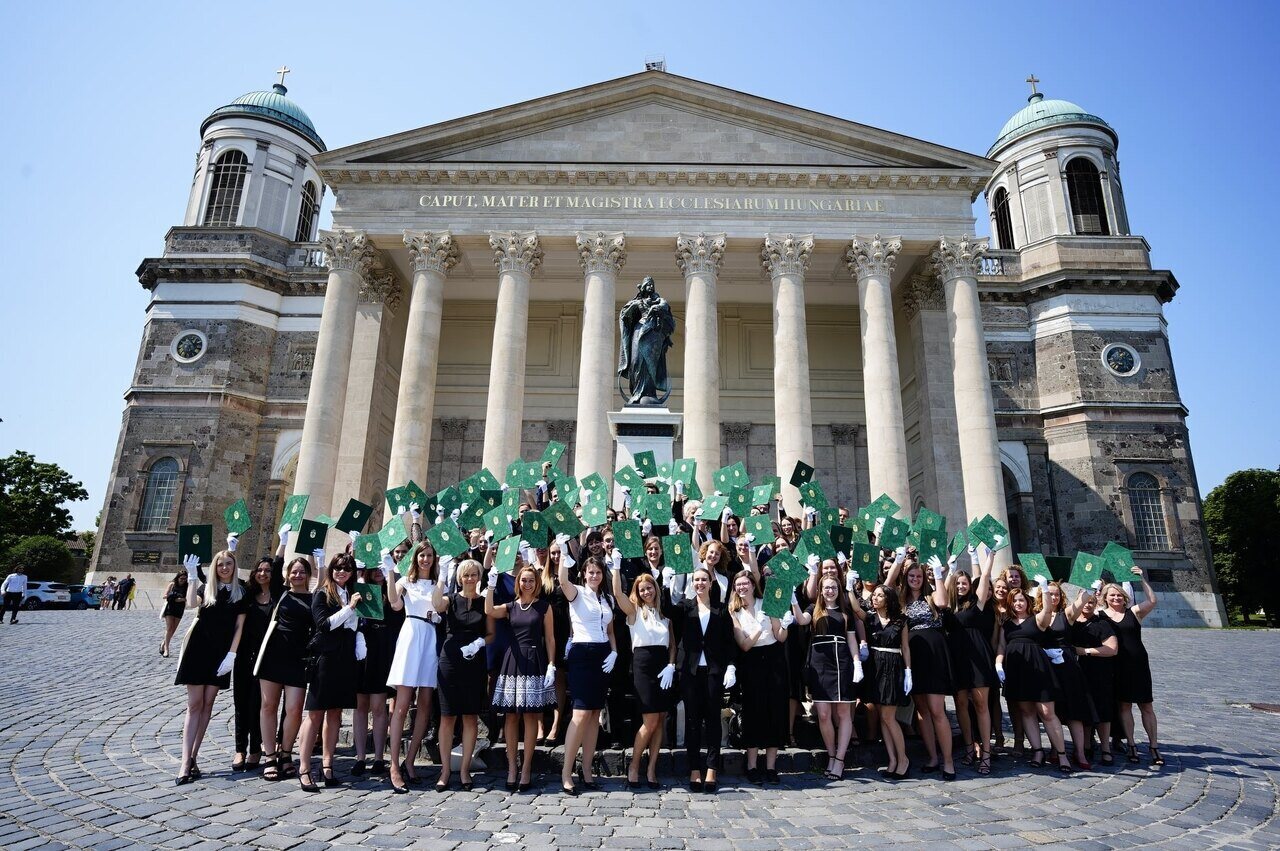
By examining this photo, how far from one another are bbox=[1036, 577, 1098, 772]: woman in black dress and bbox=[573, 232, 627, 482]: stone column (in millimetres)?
15291

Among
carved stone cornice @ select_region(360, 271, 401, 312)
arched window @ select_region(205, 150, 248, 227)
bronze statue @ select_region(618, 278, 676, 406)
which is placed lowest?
bronze statue @ select_region(618, 278, 676, 406)

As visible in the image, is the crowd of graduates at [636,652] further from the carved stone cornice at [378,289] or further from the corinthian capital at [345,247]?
the carved stone cornice at [378,289]

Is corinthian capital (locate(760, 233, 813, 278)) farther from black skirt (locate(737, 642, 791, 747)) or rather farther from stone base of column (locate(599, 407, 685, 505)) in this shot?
black skirt (locate(737, 642, 791, 747))

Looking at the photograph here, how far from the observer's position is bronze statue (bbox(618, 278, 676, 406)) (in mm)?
14469

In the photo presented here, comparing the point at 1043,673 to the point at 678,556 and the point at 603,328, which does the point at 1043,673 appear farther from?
the point at 603,328

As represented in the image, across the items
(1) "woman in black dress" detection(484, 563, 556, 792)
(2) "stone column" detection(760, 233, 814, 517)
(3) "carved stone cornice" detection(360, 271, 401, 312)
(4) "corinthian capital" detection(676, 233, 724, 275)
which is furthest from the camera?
(3) "carved stone cornice" detection(360, 271, 401, 312)

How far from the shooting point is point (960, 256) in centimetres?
2469

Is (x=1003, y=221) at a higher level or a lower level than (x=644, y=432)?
higher

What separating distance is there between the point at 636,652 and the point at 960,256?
2270cm

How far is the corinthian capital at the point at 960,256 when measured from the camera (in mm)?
24641

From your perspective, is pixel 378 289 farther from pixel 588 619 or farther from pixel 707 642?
pixel 707 642

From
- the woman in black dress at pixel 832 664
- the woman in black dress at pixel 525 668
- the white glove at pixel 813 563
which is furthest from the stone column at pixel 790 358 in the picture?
the woman in black dress at pixel 525 668

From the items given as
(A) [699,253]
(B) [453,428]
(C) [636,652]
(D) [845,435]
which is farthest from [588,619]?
(D) [845,435]

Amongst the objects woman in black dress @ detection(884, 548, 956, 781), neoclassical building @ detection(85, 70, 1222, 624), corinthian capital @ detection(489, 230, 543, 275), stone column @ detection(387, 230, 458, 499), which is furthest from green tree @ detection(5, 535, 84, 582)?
woman in black dress @ detection(884, 548, 956, 781)
